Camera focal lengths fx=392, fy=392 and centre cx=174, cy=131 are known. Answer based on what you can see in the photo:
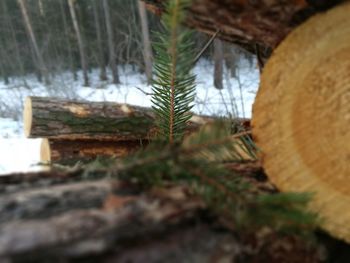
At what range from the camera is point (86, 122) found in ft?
7.45

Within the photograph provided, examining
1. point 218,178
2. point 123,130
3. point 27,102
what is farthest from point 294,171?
point 27,102

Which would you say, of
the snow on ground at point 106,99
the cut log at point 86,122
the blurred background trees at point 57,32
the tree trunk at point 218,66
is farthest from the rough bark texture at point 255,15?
the blurred background trees at point 57,32

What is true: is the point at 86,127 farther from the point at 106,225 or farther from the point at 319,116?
the point at 106,225

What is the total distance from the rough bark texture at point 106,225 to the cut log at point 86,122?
4.91 feet

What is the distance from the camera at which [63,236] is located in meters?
0.55

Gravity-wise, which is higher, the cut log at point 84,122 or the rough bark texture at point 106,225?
the cut log at point 84,122

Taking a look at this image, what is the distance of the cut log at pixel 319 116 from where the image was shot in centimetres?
83

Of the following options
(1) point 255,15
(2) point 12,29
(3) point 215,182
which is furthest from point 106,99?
(3) point 215,182

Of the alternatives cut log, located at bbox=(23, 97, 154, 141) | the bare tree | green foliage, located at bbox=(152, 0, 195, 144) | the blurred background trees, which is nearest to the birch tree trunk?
the blurred background trees

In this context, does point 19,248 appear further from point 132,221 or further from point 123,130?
point 123,130

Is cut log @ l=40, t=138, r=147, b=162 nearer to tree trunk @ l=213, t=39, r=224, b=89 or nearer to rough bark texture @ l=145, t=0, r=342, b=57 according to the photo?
rough bark texture @ l=145, t=0, r=342, b=57

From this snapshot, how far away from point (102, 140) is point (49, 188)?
1629 millimetres

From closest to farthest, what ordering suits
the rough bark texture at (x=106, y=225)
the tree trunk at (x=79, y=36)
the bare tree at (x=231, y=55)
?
the rough bark texture at (x=106, y=225), the bare tree at (x=231, y=55), the tree trunk at (x=79, y=36)

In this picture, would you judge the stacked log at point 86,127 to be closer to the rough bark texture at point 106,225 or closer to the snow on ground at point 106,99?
the snow on ground at point 106,99
